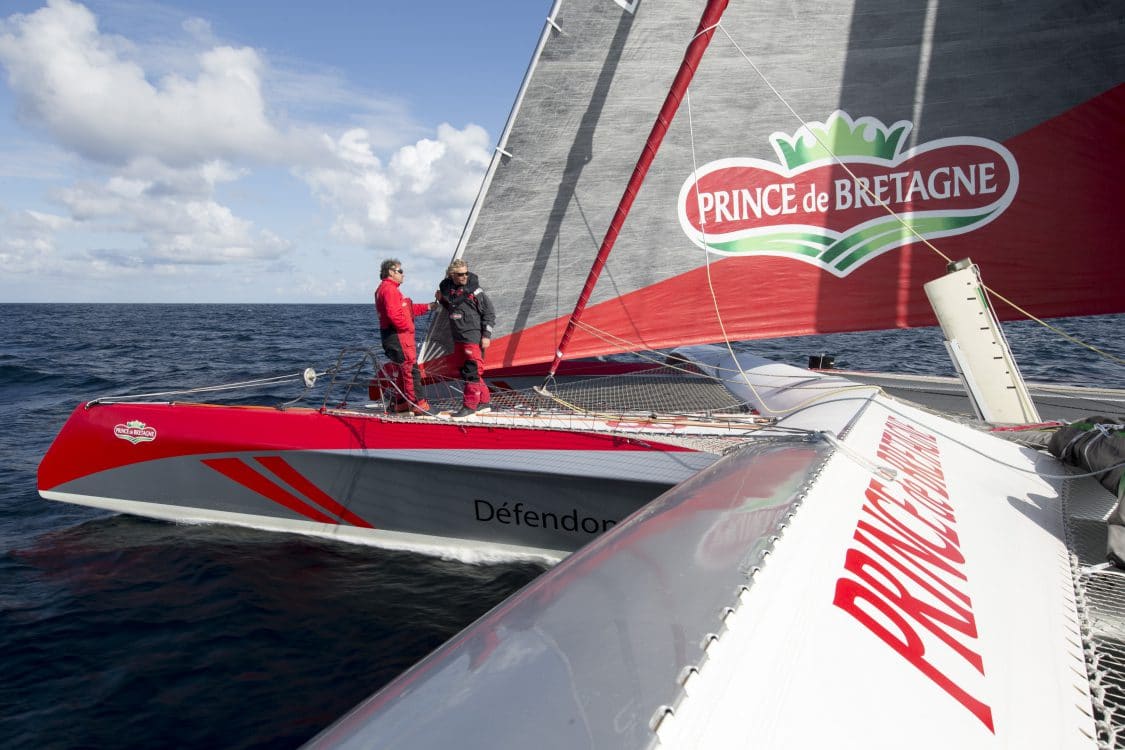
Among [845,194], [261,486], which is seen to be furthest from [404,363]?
[845,194]

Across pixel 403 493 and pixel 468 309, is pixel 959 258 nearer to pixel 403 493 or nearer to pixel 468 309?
pixel 468 309

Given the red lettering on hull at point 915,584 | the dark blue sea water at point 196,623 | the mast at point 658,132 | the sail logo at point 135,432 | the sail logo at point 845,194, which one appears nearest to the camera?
the red lettering on hull at point 915,584

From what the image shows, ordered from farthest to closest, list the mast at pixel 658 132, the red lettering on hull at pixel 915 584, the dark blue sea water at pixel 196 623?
the mast at pixel 658 132 → the dark blue sea water at pixel 196 623 → the red lettering on hull at pixel 915 584

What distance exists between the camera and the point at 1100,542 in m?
2.16

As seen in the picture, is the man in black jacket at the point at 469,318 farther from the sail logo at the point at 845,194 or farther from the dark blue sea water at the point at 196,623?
the sail logo at the point at 845,194

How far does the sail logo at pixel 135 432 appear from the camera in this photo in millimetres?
4961

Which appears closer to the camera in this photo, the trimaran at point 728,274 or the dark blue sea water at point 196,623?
the dark blue sea water at point 196,623

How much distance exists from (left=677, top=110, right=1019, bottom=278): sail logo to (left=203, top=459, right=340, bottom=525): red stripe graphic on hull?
3437 millimetres

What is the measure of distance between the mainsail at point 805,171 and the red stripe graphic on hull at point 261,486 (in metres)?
2.02

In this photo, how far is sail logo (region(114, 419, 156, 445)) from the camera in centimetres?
496

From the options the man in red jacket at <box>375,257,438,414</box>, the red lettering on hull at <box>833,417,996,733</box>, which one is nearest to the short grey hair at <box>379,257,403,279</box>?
the man in red jacket at <box>375,257,438,414</box>

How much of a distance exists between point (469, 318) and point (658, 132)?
1876 millimetres

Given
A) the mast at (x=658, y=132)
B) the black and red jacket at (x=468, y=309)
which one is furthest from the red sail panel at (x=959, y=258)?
the black and red jacket at (x=468, y=309)

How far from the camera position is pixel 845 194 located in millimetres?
4852
